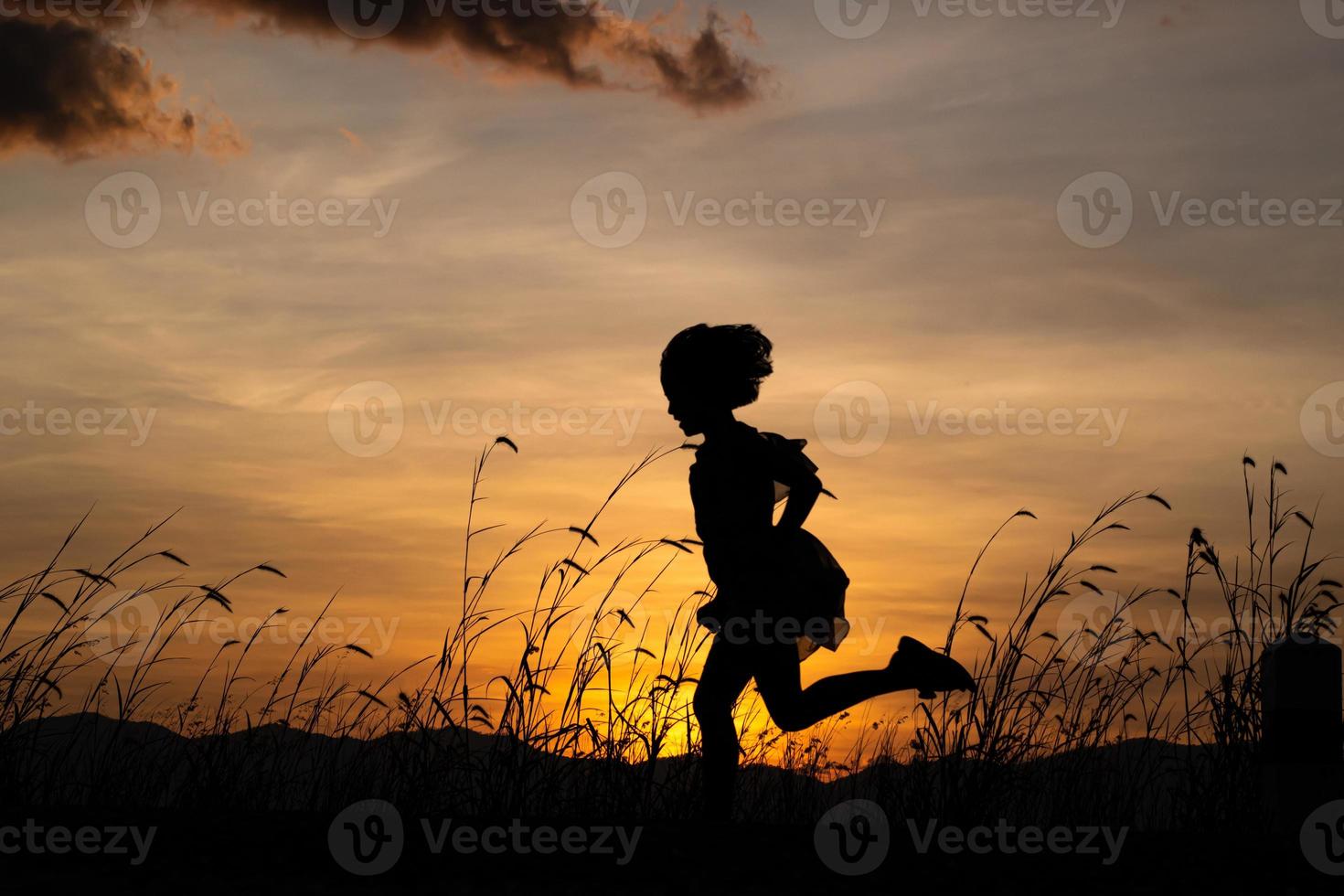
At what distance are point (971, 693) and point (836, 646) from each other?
1.73 feet

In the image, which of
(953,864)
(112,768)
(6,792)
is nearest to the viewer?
(953,864)

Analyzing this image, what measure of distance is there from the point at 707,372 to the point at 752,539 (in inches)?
25.1

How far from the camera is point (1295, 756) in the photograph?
163 inches

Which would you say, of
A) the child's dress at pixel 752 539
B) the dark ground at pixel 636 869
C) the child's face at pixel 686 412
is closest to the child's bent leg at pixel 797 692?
the child's dress at pixel 752 539

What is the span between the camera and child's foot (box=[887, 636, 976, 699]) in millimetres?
4395

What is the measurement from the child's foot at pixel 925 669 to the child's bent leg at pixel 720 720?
0.56 metres

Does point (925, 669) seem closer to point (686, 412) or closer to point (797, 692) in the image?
point (797, 692)

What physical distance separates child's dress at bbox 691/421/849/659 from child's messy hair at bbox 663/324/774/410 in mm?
167

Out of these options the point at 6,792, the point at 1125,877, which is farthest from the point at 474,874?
the point at 6,792

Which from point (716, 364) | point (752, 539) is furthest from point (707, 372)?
point (752, 539)

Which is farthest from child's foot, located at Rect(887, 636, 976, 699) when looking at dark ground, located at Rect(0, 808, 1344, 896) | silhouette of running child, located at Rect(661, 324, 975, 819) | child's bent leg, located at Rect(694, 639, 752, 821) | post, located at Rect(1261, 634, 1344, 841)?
dark ground, located at Rect(0, 808, 1344, 896)

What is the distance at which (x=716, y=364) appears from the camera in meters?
4.51

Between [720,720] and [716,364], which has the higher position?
[716,364]

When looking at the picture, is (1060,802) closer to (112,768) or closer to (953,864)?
(953,864)
